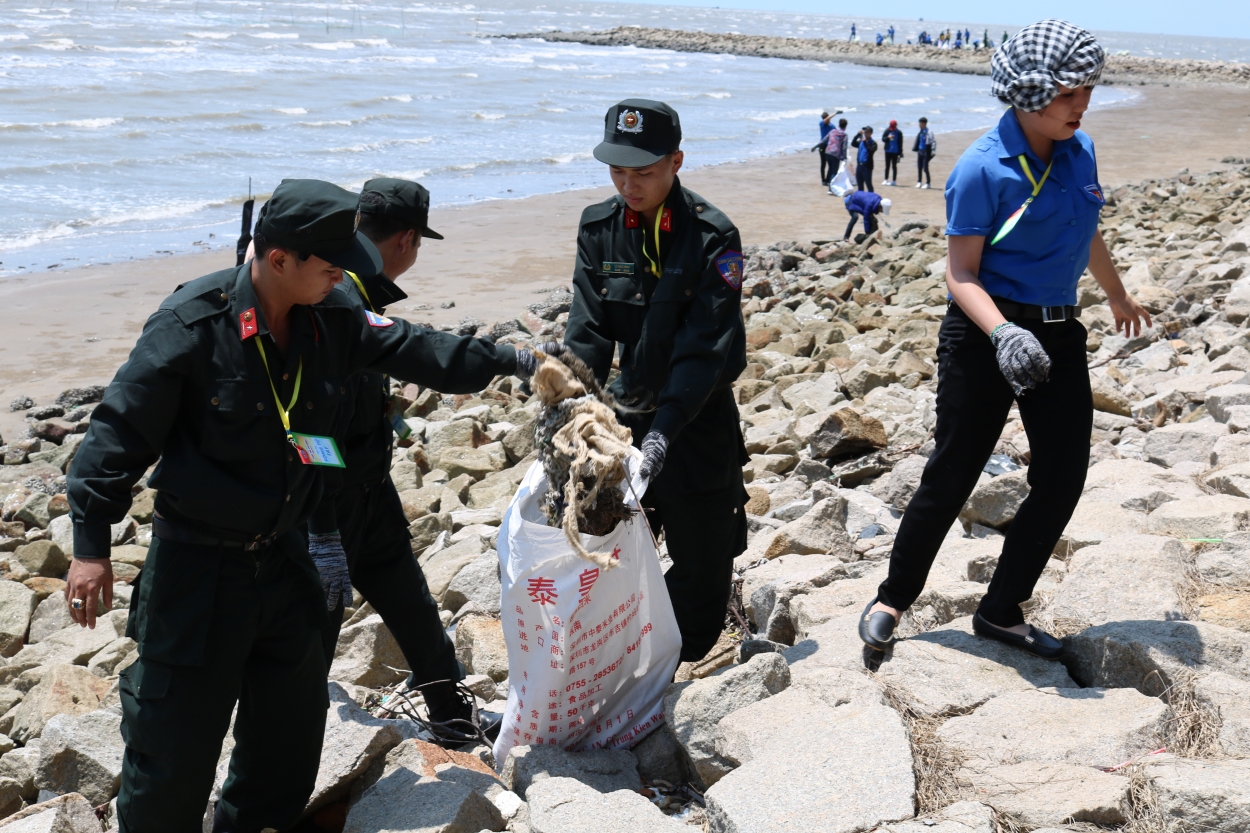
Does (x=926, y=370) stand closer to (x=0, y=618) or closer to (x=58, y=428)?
(x=0, y=618)

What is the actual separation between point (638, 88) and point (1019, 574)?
38.2 metres

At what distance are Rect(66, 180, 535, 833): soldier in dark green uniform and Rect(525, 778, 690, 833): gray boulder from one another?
2.30 ft

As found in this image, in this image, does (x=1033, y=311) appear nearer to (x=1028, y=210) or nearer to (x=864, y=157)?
(x=1028, y=210)

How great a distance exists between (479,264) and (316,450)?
11.3 meters

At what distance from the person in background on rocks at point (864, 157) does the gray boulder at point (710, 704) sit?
56.4ft

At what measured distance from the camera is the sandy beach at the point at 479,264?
10.3m

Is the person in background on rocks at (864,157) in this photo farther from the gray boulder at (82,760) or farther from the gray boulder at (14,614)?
the gray boulder at (82,760)

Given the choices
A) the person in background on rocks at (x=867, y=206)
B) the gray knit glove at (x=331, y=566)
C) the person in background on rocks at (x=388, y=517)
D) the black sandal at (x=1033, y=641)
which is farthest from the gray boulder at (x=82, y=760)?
the person in background on rocks at (x=867, y=206)

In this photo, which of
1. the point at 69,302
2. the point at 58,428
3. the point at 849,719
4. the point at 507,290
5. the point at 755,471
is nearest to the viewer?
the point at 849,719

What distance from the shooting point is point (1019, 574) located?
324 cm

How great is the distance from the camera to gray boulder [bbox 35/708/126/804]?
3.41 meters

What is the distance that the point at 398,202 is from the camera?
3557 millimetres

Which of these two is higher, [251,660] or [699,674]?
[251,660]

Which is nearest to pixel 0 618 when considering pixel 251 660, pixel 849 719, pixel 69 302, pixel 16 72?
pixel 251 660
